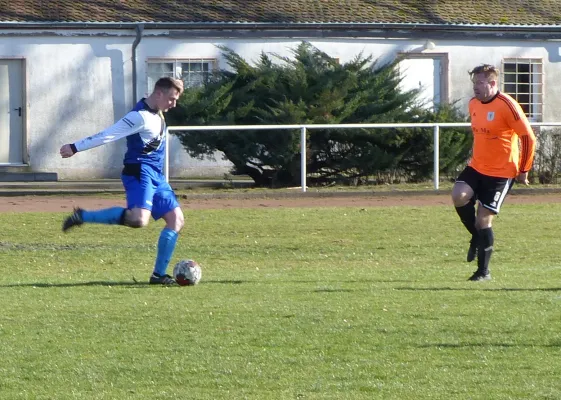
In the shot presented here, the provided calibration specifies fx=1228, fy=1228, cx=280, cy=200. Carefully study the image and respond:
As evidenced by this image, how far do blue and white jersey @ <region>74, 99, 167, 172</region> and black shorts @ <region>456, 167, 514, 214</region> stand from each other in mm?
2759

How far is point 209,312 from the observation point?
8.80m

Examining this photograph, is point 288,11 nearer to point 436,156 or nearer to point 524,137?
point 436,156

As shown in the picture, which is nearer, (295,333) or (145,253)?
(295,333)

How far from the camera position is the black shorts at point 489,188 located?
10.7 meters

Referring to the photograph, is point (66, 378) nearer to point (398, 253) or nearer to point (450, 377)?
point (450, 377)

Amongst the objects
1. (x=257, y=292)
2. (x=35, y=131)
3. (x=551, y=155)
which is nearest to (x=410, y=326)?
(x=257, y=292)

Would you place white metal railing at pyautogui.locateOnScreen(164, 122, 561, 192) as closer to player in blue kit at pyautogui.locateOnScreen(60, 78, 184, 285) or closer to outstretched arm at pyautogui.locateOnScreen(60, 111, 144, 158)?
player in blue kit at pyautogui.locateOnScreen(60, 78, 184, 285)

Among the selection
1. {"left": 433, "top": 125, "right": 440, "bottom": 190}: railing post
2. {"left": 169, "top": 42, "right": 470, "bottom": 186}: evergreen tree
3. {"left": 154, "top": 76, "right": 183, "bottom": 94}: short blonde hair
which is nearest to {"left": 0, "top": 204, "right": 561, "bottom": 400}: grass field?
{"left": 154, "top": 76, "right": 183, "bottom": 94}: short blonde hair

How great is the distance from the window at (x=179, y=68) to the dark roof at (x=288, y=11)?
0.96m

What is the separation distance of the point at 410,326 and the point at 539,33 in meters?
21.0

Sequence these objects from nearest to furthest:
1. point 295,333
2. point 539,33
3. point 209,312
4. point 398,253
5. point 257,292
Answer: point 295,333, point 209,312, point 257,292, point 398,253, point 539,33

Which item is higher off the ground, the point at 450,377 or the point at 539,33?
the point at 539,33

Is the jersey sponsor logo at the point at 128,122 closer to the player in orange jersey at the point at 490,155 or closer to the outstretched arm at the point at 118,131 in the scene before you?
the outstretched arm at the point at 118,131

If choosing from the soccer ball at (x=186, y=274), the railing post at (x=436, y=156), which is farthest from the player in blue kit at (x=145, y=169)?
the railing post at (x=436, y=156)
